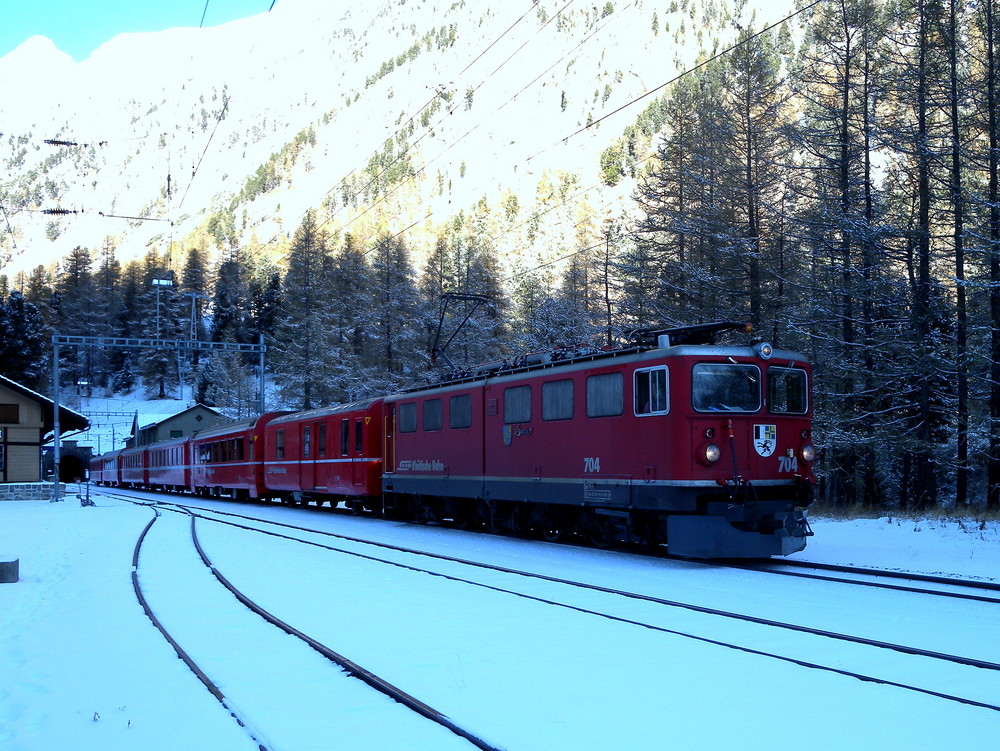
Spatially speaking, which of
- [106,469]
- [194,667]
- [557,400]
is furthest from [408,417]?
[106,469]

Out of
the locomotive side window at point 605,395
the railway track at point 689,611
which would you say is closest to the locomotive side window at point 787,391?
the locomotive side window at point 605,395

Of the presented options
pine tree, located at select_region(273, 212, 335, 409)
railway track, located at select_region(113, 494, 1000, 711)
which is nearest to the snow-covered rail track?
railway track, located at select_region(113, 494, 1000, 711)

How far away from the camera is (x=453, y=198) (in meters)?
181

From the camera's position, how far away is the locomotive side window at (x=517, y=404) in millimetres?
17391

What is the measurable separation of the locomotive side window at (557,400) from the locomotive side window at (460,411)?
3.01 m

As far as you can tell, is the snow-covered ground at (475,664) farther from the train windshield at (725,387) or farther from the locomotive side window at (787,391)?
the locomotive side window at (787,391)

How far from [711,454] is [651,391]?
1256mm

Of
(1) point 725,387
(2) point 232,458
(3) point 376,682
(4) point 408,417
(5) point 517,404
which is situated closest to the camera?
(3) point 376,682

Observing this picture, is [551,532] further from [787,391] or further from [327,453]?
[327,453]

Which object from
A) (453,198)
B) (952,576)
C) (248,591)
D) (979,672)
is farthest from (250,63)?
(453,198)

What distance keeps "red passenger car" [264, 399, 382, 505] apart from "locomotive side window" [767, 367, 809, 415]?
1226cm

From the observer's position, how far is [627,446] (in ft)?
47.6

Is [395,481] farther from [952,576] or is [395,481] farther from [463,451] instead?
[952,576]

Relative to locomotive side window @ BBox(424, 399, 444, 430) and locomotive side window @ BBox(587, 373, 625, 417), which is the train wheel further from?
locomotive side window @ BBox(424, 399, 444, 430)
